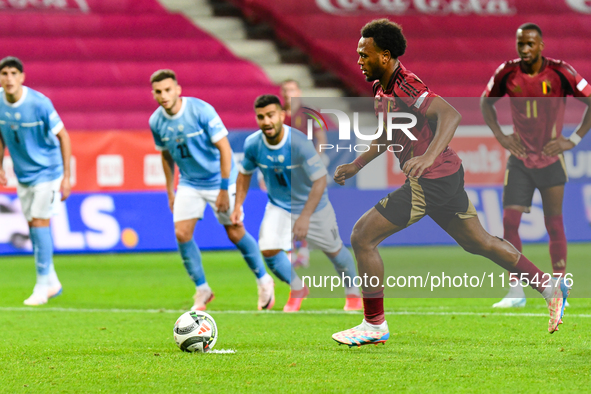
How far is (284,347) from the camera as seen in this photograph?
4.41 metres

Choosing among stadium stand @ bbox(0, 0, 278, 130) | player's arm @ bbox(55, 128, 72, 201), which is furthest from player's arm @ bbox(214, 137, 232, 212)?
stadium stand @ bbox(0, 0, 278, 130)

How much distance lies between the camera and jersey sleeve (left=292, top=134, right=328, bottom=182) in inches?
230

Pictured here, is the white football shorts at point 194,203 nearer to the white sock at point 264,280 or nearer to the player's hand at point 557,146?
the white sock at point 264,280

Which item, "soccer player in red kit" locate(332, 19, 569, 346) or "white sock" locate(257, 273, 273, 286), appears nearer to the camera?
"soccer player in red kit" locate(332, 19, 569, 346)

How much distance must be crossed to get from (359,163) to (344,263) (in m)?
1.68

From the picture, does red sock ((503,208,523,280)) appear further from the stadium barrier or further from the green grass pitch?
the stadium barrier

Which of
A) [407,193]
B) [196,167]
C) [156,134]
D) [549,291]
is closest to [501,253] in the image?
[549,291]

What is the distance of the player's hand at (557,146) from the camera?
5.94 meters

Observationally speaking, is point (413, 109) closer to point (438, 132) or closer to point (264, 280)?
point (438, 132)

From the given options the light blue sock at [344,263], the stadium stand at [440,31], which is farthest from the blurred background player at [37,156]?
the stadium stand at [440,31]

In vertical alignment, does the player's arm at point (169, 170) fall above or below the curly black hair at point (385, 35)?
below

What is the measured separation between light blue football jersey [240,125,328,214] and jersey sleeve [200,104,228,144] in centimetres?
25

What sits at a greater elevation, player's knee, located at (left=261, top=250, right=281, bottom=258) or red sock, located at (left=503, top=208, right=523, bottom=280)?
red sock, located at (left=503, top=208, right=523, bottom=280)

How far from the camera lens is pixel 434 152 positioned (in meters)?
3.99
